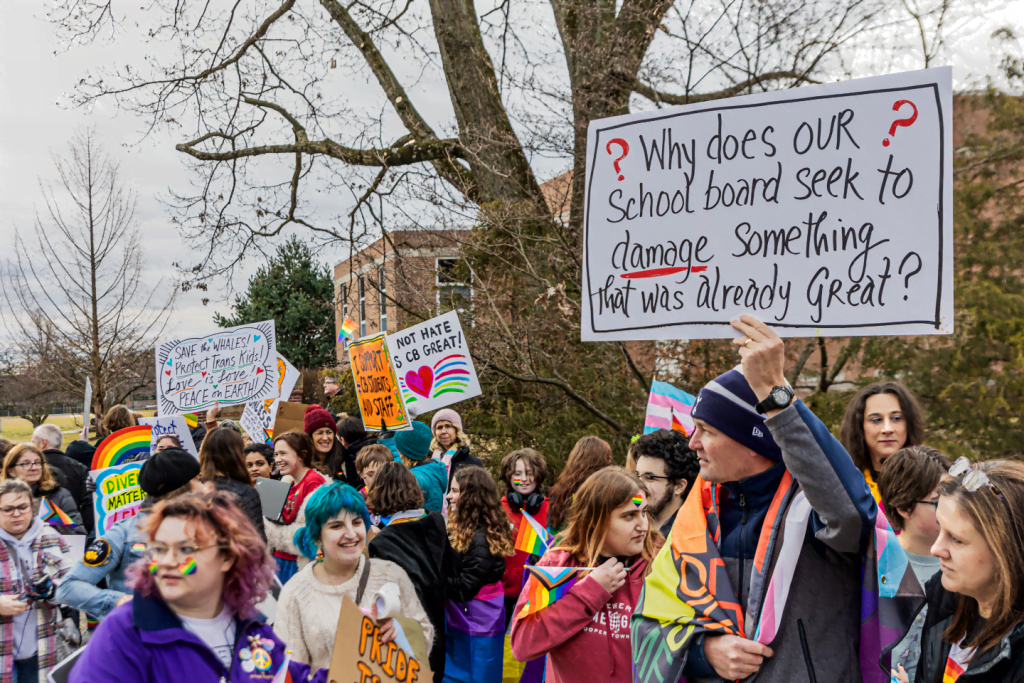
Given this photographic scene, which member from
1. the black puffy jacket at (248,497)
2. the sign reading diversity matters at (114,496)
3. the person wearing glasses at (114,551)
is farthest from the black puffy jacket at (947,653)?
the sign reading diversity matters at (114,496)

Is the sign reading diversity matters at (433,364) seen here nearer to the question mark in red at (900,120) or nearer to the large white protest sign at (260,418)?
the large white protest sign at (260,418)

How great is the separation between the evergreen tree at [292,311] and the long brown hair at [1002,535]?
32507 millimetres

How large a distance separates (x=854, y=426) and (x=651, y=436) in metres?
1.05

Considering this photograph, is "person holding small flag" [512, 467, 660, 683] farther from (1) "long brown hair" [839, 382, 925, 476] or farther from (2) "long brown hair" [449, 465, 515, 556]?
(1) "long brown hair" [839, 382, 925, 476]

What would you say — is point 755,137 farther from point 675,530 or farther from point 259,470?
point 259,470

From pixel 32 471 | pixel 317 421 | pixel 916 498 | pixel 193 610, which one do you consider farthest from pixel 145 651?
pixel 317 421

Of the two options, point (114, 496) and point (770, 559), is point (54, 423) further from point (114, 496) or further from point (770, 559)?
point (770, 559)

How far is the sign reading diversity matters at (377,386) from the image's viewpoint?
7348mm

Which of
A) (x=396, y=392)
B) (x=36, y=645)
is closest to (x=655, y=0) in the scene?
(x=396, y=392)

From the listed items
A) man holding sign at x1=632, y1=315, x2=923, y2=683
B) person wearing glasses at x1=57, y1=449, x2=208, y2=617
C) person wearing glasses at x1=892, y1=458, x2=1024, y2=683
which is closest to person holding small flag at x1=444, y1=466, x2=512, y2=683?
person wearing glasses at x1=57, y1=449, x2=208, y2=617

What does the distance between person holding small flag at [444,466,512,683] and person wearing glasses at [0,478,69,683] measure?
2.25 metres

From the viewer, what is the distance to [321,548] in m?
3.09

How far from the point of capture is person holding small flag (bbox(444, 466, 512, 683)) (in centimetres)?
421

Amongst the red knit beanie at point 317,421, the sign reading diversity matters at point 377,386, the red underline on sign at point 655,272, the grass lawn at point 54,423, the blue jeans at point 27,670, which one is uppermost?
the red underline on sign at point 655,272
